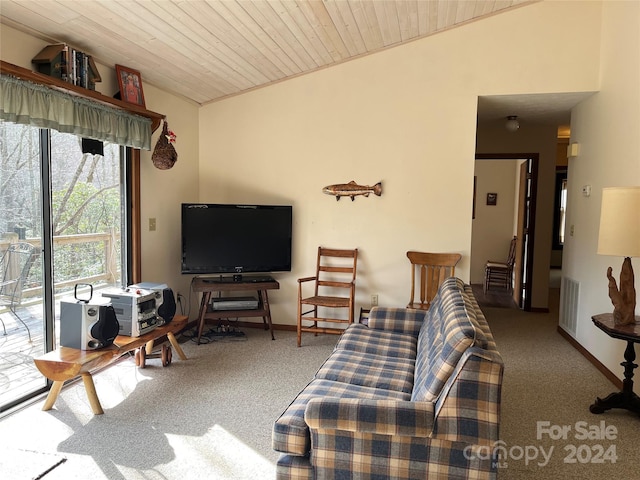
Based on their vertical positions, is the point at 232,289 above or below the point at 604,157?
below

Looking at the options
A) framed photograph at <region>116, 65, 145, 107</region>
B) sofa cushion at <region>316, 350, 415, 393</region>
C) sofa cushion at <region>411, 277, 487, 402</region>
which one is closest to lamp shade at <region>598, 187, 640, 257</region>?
sofa cushion at <region>411, 277, 487, 402</region>

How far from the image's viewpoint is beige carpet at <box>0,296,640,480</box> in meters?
2.30

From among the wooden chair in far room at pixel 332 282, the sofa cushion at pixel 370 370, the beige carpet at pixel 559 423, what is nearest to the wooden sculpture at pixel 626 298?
the beige carpet at pixel 559 423

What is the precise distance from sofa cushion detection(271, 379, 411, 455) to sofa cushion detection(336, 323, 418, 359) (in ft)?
1.81

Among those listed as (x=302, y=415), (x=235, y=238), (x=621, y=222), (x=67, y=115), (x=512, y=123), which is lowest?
(x=302, y=415)

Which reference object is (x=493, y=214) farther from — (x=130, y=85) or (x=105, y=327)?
(x=105, y=327)

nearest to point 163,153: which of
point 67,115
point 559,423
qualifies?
point 67,115

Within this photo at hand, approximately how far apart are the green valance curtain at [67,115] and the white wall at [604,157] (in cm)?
376

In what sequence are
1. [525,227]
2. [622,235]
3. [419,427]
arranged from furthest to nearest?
1. [525,227]
2. [622,235]
3. [419,427]

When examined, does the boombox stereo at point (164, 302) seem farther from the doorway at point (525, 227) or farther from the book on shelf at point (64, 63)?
the doorway at point (525, 227)

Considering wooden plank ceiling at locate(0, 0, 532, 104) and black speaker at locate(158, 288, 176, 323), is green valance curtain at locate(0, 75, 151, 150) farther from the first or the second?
black speaker at locate(158, 288, 176, 323)

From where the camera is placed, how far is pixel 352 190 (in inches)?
179

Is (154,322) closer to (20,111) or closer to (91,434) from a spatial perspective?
(91,434)

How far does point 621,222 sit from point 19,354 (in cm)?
387
